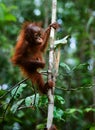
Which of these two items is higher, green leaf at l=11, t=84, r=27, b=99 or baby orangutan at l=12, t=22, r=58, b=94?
baby orangutan at l=12, t=22, r=58, b=94

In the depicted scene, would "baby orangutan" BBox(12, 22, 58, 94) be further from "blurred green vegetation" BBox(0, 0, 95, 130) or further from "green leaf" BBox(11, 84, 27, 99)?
"blurred green vegetation" BBox(0, 0, 95, 130)

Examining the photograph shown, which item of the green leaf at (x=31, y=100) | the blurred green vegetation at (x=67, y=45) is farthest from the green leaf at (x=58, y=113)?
the blurred green vegetation at (x=67, y=45)

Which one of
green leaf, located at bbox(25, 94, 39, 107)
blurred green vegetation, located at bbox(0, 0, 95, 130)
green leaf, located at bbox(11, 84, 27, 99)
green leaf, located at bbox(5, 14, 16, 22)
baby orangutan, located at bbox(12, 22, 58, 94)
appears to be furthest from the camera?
blurred green vegetation, located at bbox(0, 0, 95, 130)

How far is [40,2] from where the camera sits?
743cm

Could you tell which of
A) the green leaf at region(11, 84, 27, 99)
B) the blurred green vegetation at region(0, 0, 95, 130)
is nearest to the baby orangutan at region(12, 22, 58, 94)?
the green leaf at region(11, 84, 27, 99)

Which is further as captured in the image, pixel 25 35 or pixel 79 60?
pixel 79 60

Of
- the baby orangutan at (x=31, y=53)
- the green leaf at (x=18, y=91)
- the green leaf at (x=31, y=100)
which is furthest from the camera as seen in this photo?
the baby orangutan at (x=31, y=53)

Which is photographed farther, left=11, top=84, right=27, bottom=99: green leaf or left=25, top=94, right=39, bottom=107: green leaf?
left=11, top=84, right=27, bottom=99: green leaf

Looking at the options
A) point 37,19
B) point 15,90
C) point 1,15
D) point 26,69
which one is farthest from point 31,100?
point 37,19

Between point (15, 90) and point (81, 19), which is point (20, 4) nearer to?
point (81, 19)

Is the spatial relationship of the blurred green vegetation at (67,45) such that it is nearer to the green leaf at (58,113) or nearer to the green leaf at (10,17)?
the green leaf at (10,17)

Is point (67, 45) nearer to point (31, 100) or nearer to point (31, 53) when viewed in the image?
point (31, 53)

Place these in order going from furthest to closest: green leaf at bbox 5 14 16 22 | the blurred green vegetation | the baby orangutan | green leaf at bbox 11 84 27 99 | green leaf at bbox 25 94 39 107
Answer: the blurred green vegetation → green leaf at bbox 5 14 16 22 → the baby orangutan → green leaf at bbox 11 84 27 99 → green leaf at bbox 25 94 39 107

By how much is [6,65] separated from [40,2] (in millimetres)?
1731
